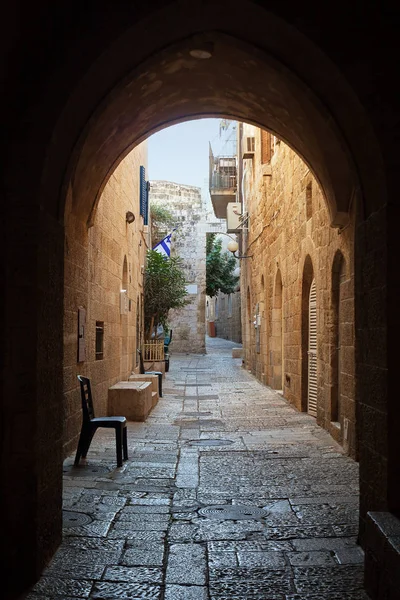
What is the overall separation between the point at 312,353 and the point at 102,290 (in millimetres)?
3380

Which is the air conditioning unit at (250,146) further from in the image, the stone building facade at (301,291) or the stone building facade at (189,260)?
the stone building facade at (189,260)

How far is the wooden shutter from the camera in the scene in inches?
367

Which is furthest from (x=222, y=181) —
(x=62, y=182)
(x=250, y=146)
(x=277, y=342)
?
(x=62, y=182)

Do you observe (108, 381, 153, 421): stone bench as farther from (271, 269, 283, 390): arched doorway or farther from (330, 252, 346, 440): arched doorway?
(271, 269, 283, 390): arched doorway

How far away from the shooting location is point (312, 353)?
9.43 metres

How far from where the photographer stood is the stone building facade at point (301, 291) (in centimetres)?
705

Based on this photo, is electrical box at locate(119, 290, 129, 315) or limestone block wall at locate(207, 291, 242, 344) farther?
limestone block wall at locate(207, 291, 242, 344)

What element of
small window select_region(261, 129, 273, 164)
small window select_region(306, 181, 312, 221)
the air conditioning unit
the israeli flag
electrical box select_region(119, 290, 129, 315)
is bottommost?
electrical box select_region(119, 290, 129, 315)

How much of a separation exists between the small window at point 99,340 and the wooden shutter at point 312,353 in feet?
10.6

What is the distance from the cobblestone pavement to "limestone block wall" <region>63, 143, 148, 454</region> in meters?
0.79

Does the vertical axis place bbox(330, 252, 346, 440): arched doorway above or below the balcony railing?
below

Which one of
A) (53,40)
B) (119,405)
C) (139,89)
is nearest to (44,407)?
(53,40)

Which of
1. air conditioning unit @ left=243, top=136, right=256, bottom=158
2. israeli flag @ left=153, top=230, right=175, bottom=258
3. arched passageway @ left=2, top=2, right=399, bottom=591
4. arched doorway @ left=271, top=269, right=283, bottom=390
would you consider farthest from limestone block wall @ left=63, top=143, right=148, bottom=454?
israeli flag @ left=153, top=230, right=175, bottom=258

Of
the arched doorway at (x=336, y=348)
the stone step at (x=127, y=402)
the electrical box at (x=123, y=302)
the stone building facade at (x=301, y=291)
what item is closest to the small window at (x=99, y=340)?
the stone step at (x=127, y=402)
